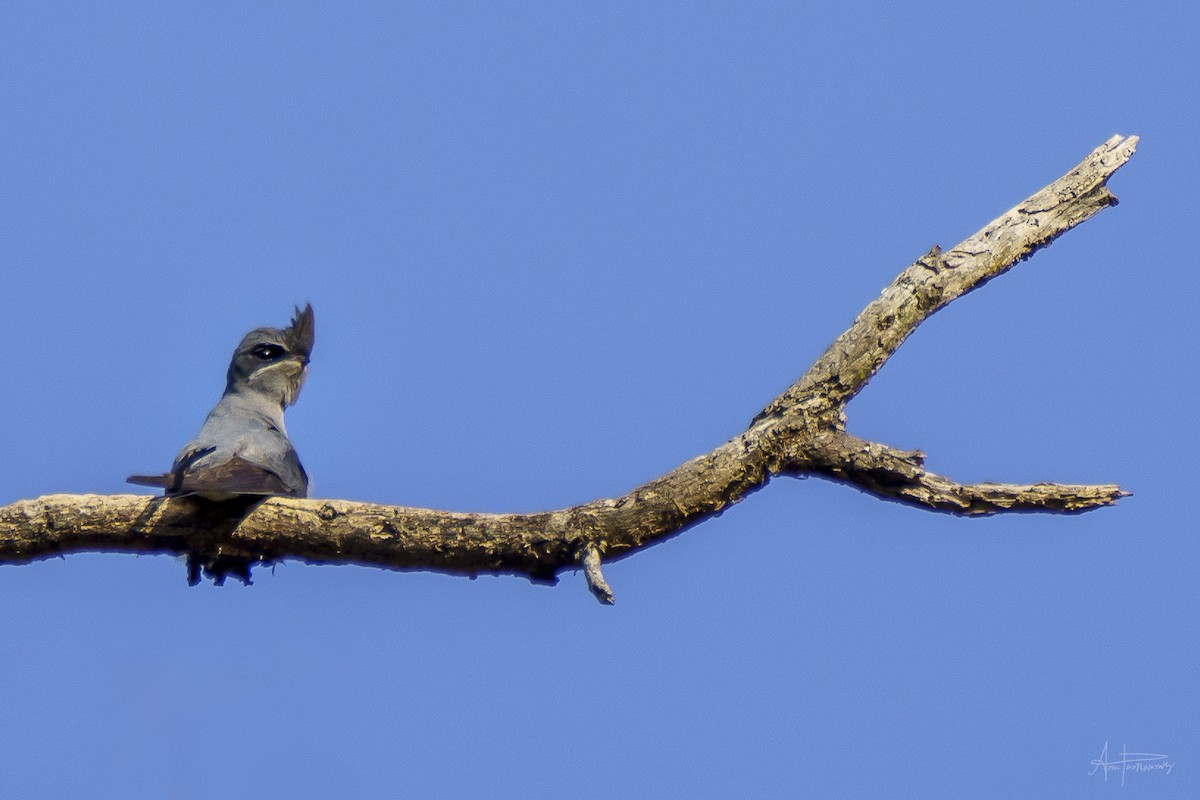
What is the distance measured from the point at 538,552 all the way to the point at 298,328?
14.0 ft

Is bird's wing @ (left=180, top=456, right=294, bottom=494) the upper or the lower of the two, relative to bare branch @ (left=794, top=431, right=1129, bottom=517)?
lower

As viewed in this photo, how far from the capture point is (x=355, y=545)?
6141 mm

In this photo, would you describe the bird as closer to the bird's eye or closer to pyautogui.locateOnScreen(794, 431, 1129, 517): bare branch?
the bird's eye

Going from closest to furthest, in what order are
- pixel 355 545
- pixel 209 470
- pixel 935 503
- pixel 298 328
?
1. pixel 935 503
2. pixel 355 545
3. pixel 209 470
4. pixel 298 328

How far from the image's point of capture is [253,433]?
7977mm

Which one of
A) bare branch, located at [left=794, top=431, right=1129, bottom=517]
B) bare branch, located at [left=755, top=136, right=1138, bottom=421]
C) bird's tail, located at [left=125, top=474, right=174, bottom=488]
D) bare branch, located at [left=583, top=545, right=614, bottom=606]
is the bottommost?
bare branch, located at [left=583, top=545, right=614, bottom=606]

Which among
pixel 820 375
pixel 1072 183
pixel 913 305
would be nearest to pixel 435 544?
pixel 820 375

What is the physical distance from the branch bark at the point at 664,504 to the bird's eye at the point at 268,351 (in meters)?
2.92

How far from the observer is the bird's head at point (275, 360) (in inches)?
363

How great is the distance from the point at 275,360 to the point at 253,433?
141 centimetres

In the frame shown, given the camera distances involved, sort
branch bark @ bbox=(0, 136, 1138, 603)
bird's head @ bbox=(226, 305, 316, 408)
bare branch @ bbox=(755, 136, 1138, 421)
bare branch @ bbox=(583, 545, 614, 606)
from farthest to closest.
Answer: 1. bird's head @ bbox=(226, 305, 316, 408)
2. bare branch @ bbox=(755, 136, 1138, 421)
3. branch bark @ bbox=(0, 136, 1138, 603)
4. bare branch @ bbox=(583, 545, 614, 606)

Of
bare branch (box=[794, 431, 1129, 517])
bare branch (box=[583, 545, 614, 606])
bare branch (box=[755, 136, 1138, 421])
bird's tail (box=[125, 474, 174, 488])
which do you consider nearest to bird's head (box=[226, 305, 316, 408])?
bird's tail (box=[125, 474, 174, 488])

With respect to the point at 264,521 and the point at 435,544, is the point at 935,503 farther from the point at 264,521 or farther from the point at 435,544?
the point at 264,521

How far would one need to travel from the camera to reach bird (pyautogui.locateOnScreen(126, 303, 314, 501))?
21.4ft
